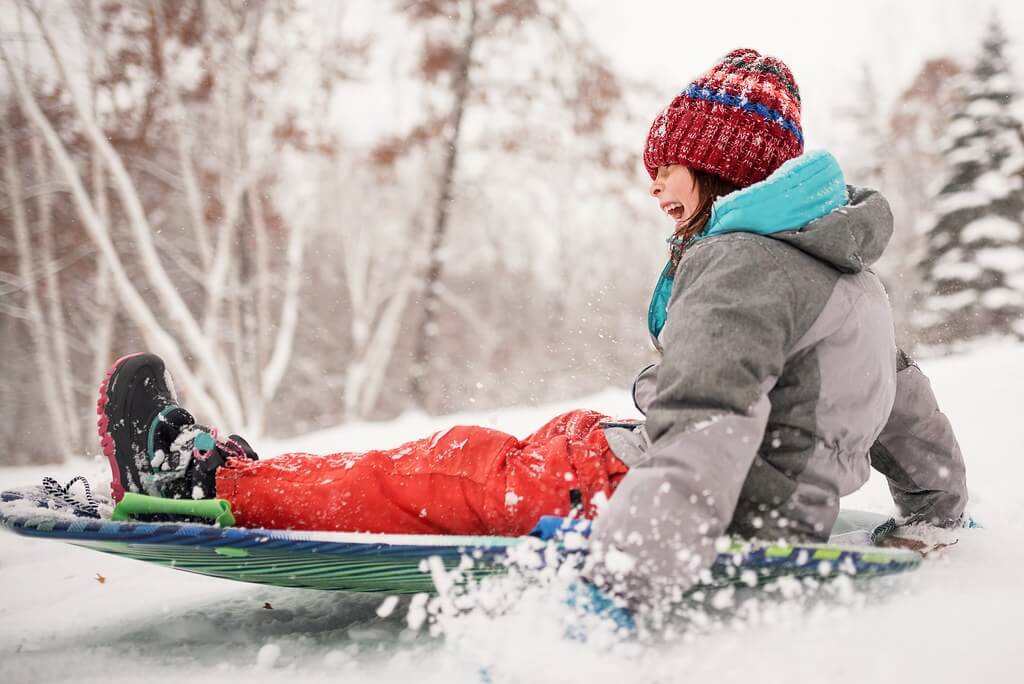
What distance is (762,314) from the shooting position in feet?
3.85

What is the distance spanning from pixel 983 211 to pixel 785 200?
12.3 m

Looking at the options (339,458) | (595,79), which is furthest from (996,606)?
(595,79)

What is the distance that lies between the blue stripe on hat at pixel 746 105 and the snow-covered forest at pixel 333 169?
6297 millimetres

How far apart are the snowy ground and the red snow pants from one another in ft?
0.73

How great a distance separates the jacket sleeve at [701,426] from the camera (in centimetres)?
108

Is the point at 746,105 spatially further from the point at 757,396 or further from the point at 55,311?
the point at 55,311

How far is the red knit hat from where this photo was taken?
4.95 feet

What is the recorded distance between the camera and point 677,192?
1.61 metres

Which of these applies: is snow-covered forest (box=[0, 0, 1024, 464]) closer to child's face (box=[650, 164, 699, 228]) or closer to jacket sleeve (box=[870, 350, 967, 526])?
child's face (box=[650, 164, 699, 228])

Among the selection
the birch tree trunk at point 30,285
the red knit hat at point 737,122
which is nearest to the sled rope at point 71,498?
the red knit hat at point 737,122

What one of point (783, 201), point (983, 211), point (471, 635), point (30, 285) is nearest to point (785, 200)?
point (783, 201)

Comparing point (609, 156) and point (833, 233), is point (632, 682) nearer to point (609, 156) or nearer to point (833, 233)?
point (833, 233)

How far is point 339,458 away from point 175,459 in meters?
0.34

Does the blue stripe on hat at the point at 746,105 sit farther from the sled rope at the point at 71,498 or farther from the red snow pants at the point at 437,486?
the sled rope at the point at 71,498
